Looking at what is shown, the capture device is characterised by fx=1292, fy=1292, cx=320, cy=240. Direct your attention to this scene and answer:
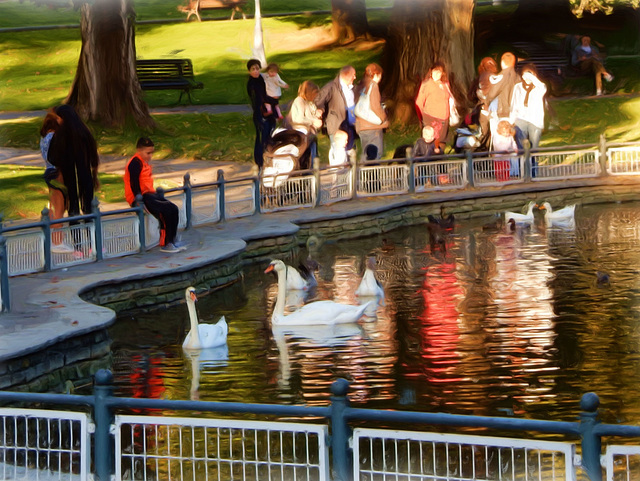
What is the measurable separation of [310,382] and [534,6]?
36.8 meters

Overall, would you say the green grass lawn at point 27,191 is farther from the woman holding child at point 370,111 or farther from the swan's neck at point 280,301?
the swan's neck at point 280,301

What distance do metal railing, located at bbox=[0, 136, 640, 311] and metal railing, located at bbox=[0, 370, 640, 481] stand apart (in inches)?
180

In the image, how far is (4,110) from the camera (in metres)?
39.2

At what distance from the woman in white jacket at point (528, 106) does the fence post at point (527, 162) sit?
14.1 inches

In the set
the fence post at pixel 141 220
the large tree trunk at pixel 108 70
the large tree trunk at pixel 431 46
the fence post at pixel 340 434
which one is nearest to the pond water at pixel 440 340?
the fence post at pixel 141 220

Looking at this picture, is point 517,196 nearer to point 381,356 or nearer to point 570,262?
point 570,262

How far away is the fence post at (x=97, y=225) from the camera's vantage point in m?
16.8

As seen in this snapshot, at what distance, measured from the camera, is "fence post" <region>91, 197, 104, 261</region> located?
663 inches

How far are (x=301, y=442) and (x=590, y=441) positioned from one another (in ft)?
13.8

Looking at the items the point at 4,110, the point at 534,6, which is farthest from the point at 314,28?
the point at 4,110

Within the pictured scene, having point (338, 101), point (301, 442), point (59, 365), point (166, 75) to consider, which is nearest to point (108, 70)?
point (166, 75)

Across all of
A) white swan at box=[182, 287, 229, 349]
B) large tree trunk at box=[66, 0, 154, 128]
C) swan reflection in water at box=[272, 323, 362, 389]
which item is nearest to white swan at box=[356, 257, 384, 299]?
swan reflection in water at box=[272, 323, 362, 389]

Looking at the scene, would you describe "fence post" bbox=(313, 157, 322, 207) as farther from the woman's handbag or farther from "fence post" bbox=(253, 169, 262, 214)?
the woman's handbag

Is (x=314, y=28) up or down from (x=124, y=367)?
up
